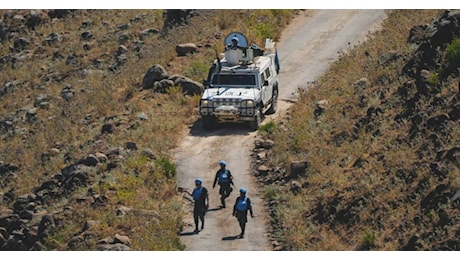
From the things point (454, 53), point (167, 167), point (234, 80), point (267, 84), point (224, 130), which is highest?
point (454, 53)

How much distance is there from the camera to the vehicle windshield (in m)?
36.5

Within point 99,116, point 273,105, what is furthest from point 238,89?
point 99,116

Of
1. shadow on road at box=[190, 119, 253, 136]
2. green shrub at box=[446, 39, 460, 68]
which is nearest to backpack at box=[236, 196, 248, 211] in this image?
green shrub at box=[446, 39, 460, 68]

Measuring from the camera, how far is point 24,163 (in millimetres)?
39656

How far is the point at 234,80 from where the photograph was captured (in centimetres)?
3653

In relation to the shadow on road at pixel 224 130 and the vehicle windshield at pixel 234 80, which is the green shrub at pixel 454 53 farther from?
the shadow on road at pixel 224 130

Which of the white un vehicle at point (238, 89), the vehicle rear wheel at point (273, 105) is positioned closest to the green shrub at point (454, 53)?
the white un vehicle at point (238, 89)

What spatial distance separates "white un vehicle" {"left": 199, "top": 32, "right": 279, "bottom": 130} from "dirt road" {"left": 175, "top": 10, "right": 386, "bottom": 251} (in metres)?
0.66

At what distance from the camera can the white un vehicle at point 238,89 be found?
35.5 m

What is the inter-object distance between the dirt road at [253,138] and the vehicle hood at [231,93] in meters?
1.28

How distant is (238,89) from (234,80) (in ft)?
1.43

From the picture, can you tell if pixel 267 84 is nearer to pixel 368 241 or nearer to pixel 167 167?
pixel 167 167

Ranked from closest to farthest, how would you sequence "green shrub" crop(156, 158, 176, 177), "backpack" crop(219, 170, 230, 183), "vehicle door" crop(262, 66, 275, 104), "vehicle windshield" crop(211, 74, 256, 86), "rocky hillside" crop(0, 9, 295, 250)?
"backpack" crop(219, 170, 230, 183), "rocky hillside" crop(0, 9, 295, 250), "green shrub" crop(156, 158, 176, 177), "vehicle windshield" crop(211, 74, 256, 86), "vehicle door" crop(262, 66, 275, 104)

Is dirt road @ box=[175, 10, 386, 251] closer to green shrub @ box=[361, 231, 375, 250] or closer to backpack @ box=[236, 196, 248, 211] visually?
backpack @ box=[236, 196, 248, 211]
